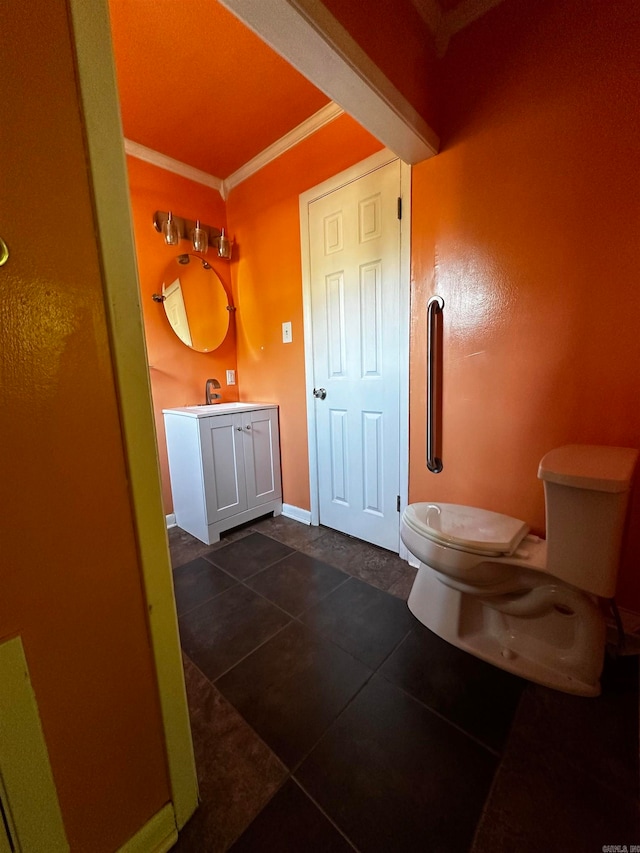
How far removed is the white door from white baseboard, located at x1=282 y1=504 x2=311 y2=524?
0.72ft

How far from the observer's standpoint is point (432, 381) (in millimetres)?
1520

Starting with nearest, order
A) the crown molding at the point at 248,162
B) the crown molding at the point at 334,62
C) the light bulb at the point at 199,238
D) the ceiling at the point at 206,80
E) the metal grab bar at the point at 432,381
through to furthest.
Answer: the crown molding at the point at 334,62, the ceiling at the point at 206,80, the metal grab bar at the point at 432,381, the crown molding at the point at 248,162, the light bulb at the point at 199,238

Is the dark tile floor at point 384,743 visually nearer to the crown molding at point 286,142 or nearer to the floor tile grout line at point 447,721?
the floor tile grout line at point 447,721

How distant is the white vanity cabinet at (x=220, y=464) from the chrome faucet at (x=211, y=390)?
2.9 inches

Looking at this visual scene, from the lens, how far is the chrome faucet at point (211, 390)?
2391 millimetres

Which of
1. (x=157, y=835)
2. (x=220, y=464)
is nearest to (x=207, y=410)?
(x=220, y=464)

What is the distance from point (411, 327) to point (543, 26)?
110 cm

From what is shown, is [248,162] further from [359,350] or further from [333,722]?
[333,722]

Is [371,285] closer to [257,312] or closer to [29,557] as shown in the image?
[257,312]

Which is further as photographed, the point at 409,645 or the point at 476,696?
the point at 409,645

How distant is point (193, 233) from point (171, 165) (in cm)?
41

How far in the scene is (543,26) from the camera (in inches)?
45.9

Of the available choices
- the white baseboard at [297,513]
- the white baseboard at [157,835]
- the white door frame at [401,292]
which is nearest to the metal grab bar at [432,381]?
the white door frame at [401,292]

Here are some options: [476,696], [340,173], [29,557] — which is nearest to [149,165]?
[340,173]
